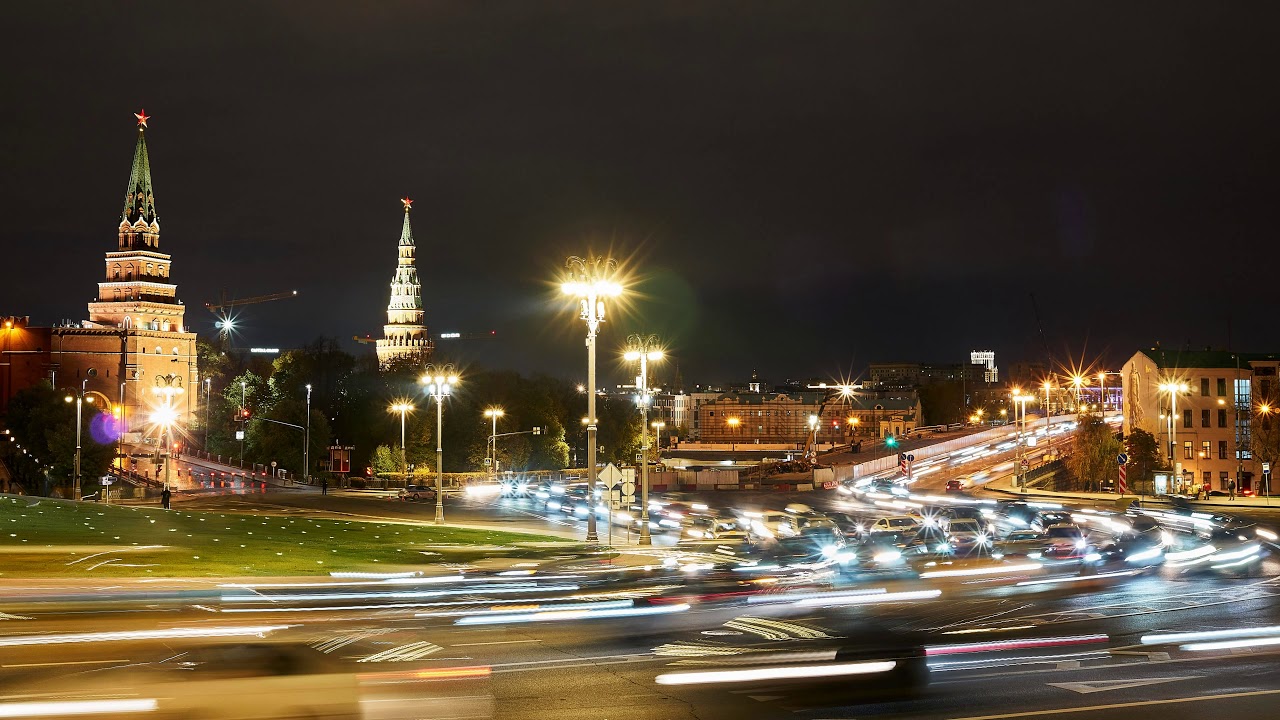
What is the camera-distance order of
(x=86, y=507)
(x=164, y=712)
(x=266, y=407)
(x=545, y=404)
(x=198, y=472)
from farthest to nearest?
(x=545, y=404) → (x=266, y=407) → (x=198, y=472) → (x=86, y=507) → (x=164, y=712)

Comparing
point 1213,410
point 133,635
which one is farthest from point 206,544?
point 1213,410

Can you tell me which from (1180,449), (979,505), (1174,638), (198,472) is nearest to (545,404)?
(198,472)

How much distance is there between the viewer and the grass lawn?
94.6 ft

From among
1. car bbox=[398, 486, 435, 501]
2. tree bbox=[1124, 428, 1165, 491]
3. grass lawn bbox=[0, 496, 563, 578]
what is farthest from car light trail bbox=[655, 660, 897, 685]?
tree bbox=[1124, 428, 1165, 491]

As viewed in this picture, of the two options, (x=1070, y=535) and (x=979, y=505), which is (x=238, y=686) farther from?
(x=979, y=505)

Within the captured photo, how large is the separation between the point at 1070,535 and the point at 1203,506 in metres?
33.4

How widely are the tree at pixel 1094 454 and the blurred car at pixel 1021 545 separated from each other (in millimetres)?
52692

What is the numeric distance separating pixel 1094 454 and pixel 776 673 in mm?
77373

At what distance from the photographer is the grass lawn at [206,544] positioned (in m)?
28.8

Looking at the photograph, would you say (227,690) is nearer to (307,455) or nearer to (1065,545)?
(1065,545)

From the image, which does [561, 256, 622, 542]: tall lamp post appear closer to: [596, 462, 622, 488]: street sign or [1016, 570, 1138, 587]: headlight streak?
[596, 462, 622, 488]: street sign

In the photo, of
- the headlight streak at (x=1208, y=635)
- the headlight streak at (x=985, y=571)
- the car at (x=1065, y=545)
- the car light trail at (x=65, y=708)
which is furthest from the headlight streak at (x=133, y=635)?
the car at (x=1065, y=545)

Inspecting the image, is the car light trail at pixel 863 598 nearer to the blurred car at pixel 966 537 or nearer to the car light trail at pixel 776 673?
the car light trail at pixel 776 673

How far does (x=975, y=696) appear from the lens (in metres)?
Result: 13.7
